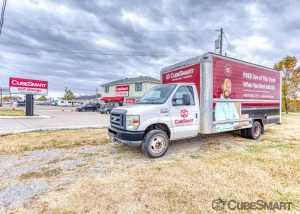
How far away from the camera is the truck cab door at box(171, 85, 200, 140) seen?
5512 millimetres

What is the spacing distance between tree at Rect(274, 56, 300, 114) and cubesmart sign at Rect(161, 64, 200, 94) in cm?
2303

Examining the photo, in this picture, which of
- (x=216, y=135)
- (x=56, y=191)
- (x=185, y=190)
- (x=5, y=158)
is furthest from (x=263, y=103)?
(x=5, y=158)

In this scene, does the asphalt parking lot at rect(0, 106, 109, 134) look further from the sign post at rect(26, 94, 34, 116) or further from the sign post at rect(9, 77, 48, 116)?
the sign post at rect(9, 77, 48, 116)

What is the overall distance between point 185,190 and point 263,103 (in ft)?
21.1

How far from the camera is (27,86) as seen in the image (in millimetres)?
20250

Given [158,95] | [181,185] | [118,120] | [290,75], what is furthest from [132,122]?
[290,75]

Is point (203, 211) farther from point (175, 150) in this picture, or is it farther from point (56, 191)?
point (175, 150)

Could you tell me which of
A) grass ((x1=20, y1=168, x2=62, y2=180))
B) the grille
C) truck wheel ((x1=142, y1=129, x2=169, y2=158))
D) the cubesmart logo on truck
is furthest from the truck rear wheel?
grass ((x1=20, y1=168, x2=62, y2=180))

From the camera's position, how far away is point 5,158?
534 cm

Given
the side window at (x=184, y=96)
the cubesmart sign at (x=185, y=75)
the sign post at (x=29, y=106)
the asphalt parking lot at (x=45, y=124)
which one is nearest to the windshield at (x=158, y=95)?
the side window at (x=184, y=96)

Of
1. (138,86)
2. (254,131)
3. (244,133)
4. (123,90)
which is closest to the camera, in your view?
(254,131)

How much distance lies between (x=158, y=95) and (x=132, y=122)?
1.44 meters

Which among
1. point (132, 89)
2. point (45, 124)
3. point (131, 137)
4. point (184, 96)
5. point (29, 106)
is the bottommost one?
point (45, 124)

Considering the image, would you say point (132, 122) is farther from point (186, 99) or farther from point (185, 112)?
point (186, 99)
